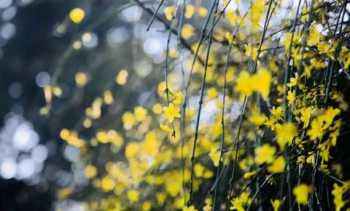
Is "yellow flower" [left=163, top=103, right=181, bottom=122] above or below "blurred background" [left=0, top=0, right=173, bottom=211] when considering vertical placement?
below

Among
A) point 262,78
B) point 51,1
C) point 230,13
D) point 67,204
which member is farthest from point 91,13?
point 262,78

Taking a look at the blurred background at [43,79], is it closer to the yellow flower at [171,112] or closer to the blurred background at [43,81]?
the blurred background at [43,81]

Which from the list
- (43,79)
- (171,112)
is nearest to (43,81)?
(43,79)

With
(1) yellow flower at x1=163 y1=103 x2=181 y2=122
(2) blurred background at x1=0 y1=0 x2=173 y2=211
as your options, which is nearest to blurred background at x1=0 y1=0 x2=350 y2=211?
(2) blurred background at x1=0 y1=0 x2=173 y2=211

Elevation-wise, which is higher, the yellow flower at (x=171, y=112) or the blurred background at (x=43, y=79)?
the blurred background at (x=43, y=79)

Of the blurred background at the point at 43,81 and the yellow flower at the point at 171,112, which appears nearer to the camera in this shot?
the yellow flower at the point at 171,112

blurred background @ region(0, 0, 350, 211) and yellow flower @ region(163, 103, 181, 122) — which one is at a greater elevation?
blurred background @ region(0, 0, 350, 211)

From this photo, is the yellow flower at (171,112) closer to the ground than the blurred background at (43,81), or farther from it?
closer to the ground

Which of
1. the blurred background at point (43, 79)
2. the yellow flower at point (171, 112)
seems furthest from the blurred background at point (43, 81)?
the yellow flower at point (171, 112)

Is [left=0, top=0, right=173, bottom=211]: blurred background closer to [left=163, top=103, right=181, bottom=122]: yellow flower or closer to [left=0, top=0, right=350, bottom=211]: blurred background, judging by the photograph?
[left=0, top=0, right=350, bottom=211]: blurred background

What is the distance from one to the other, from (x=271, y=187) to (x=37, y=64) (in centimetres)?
405

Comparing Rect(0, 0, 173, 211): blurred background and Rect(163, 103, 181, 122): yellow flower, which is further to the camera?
Rect(0, 0, 173, 211): blurred background

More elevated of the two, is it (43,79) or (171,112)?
(43,79)

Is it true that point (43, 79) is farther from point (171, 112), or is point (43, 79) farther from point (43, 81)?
point (171, 112)
